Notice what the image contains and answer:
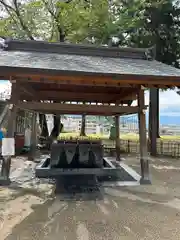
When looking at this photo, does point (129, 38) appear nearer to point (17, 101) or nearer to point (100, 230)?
point (17, 101)

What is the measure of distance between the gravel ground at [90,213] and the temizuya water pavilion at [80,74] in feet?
2.26

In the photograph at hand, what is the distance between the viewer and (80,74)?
430cm

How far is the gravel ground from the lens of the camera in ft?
10.3

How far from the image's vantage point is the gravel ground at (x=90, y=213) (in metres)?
3.15

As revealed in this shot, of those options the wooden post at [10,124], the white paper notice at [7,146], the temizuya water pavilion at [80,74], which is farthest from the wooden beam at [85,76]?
the white paper notice at [7,146]

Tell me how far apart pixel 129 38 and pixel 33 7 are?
4896 millimetres

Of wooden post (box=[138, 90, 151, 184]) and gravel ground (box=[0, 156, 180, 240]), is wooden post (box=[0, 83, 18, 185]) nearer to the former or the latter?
gravel ground (box=[0, 156, 180, 240])

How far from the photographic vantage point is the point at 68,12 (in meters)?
11.1

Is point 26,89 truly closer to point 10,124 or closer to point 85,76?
point 10,124

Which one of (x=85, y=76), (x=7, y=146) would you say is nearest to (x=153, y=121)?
(x=85, y=76)

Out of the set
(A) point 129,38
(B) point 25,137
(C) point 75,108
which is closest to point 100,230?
(C) point 75,108

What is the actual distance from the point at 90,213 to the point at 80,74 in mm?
2402

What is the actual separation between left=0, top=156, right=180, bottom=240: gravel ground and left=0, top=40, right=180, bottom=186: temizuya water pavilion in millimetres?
689

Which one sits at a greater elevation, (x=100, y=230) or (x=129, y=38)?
(x=129, y=38)
